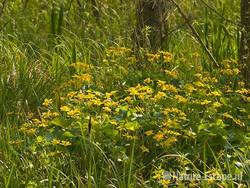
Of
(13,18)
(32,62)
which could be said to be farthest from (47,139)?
(13,18)

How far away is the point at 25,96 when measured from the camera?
414 cm

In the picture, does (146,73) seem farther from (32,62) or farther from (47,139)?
(47,139)

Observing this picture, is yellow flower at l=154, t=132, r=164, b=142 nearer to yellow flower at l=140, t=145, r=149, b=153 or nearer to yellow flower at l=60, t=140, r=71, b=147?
yellow flower at l=140, t=145, r=149, b=153

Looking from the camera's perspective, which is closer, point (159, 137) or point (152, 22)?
point (159, 137)

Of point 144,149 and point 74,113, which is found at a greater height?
point 74,113

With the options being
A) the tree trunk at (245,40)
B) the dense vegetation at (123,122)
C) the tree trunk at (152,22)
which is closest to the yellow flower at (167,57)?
the dense vegetation at (123,122)

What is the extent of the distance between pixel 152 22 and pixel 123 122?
215 cm

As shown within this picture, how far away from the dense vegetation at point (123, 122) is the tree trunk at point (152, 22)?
8 cm

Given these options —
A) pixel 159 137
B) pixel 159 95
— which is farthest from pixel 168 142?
pixel 159 95

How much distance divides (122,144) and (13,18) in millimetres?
3117

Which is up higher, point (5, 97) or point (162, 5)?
point (162, 5)

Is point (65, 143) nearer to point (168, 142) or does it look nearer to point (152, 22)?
point (168, 142)

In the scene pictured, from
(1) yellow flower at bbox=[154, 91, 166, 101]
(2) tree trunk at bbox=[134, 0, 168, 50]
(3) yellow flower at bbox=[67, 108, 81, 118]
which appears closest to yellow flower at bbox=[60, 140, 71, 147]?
(3) yellow flower at bbox=[67, 108, 81, 118]

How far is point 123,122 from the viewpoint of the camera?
323 cm
